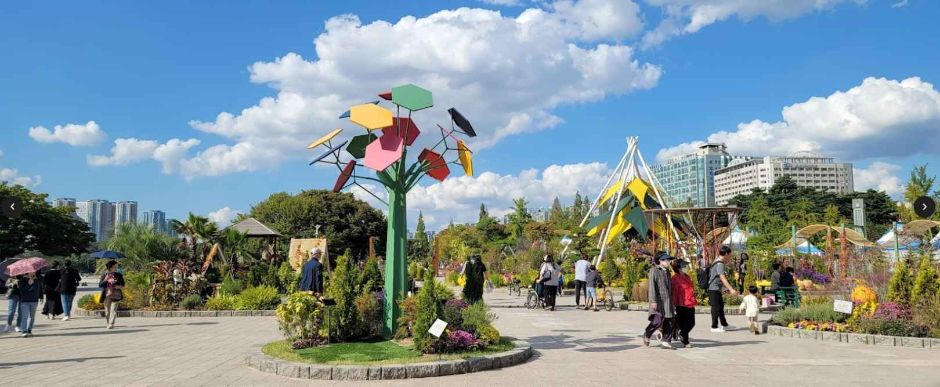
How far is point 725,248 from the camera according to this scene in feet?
41.0

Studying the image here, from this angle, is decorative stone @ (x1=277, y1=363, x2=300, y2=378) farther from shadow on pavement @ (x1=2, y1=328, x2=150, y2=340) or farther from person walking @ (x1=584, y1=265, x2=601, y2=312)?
person walking @ (x1=584, y1=265, x2=601, y2=312)

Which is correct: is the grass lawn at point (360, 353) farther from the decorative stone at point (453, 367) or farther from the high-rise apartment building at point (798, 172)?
the high-rise apartment building at point (798, 172)

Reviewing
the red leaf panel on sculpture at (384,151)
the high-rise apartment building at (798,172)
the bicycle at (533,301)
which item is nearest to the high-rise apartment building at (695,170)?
the high-rise apartment building at (798,172)

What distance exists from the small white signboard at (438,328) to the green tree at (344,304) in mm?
1905

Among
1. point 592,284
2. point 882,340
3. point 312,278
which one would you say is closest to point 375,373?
point 312,278

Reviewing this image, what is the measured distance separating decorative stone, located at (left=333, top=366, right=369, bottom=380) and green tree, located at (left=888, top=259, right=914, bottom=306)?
9565 mm

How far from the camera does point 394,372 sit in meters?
8.02

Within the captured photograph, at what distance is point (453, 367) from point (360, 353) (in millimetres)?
1471

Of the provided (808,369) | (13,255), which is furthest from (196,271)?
(13,255)

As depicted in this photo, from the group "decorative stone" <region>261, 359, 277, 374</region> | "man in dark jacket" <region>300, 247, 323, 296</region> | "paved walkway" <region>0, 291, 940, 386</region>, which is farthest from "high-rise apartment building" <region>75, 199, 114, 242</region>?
"decorative stone" <region>261, 359, 277, 374</region>

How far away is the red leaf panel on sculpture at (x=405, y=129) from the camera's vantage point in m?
10.4

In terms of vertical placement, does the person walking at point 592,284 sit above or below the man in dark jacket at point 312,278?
below

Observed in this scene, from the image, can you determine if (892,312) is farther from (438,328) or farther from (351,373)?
(351,373)

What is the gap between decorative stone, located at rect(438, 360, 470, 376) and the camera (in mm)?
8227
